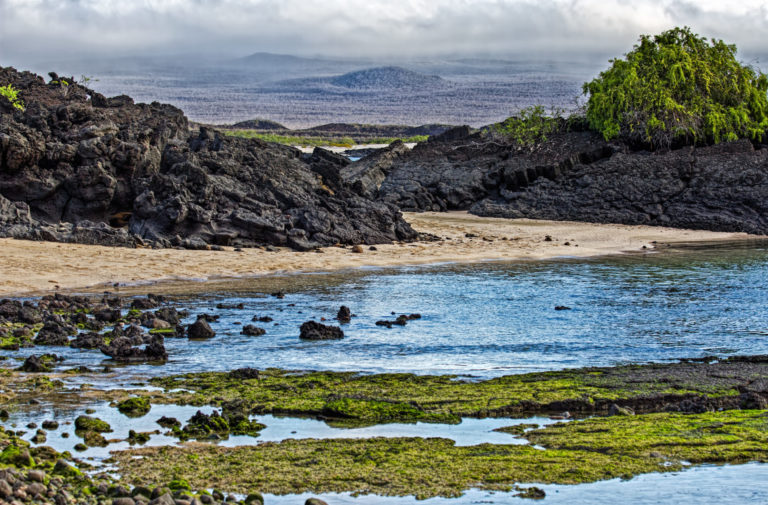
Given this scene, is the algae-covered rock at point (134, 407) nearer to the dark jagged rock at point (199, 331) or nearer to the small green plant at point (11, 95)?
the dark jagged rock at point (199, 331)

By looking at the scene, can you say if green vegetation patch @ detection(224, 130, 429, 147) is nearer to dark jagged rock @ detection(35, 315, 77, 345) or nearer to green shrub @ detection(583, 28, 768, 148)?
green shrub @ detection(583, 28, 768, 148)

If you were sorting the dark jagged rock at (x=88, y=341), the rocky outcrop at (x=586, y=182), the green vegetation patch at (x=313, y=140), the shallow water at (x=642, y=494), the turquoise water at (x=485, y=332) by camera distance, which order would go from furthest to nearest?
the green vegetation patch at (x=313, y=140)
the rocky outcrop at (x=586, y=182)
the dark jagged rock at (x=88, y=341)
the turquoise water at (x=485, y=332)
the shallow water at (x=642, y=494)

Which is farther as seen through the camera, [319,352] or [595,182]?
[595,182]

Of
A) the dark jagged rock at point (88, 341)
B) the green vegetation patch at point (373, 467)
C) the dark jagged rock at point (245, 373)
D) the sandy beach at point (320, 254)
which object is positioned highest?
the green vegetation patch at point (373, 467)

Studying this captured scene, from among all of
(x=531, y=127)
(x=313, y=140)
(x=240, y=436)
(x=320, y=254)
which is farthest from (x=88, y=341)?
(x=313, y=140)

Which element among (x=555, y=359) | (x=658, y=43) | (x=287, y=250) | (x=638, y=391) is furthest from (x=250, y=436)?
(x=658, y=43)

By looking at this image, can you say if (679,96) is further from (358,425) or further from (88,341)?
(358,425)

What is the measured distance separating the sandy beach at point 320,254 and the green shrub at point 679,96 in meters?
9.14

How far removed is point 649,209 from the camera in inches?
1679

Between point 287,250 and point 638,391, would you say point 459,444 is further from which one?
point 287,250

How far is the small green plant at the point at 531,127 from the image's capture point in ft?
173

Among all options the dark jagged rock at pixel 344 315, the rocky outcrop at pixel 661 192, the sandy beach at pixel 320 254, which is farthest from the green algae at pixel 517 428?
the rocky outcrop at pixel 661 192

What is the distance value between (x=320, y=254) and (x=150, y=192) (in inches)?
243

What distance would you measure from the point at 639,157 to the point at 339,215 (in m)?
20.1
